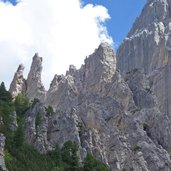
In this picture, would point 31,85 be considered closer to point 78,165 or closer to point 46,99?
point 46,99

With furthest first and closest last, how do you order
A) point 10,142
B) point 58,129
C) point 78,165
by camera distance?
point 58,129
point 78,165
point 10,142

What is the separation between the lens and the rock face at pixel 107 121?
12544 cm

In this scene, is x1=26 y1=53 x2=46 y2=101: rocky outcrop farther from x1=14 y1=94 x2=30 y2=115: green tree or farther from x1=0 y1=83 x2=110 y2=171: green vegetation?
x1=0 y1=83 x2=110 y2=171: green vegetation

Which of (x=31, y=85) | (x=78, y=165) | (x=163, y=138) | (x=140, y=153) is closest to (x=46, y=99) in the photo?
(x=31, y=85)

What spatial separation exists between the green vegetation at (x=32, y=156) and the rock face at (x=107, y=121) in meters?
3.07

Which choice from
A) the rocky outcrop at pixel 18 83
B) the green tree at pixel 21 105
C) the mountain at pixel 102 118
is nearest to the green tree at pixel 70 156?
the mountain at pixel 102 118

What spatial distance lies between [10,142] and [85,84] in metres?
103

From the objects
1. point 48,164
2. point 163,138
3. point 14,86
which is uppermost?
point 14,86

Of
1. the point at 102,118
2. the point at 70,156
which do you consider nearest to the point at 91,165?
the point at 70,156

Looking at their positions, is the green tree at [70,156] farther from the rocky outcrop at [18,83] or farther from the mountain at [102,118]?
the rocky outcrop at [18,83]

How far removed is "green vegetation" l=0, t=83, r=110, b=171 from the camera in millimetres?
89125

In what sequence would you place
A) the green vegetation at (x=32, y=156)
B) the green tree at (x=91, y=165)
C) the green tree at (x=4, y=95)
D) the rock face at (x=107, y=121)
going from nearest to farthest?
the green vegetation at (x=32, y=156) < the green tree at (x=91, y=165) < the rock face at (x=107, y=121) < the green tree at (x=4, y=95)

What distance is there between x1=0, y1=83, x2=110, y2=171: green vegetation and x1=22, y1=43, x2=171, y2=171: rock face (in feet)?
10.1

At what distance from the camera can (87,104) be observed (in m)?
161
